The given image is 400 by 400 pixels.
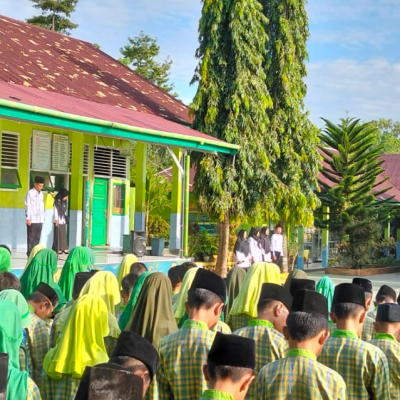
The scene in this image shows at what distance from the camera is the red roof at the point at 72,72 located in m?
14.2

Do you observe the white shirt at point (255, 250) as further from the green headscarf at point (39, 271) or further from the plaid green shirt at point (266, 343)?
the plaid green shirt at point (266, 343)

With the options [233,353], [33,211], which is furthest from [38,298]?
[33,211]

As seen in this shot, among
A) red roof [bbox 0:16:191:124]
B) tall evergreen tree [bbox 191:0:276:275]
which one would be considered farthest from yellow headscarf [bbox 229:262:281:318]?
tall evergreen tree [bbox 191:0:276:275]

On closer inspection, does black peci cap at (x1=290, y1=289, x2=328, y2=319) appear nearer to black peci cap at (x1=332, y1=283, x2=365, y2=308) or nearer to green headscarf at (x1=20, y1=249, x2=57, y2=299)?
black peci cap at (x1=332, y1=283, x2=365, y2=308)

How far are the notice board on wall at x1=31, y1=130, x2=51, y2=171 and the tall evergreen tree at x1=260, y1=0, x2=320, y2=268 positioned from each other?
5507mm

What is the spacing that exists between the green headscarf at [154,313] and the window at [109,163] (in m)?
11.7

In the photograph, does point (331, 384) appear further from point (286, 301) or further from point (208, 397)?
point (286, 301)

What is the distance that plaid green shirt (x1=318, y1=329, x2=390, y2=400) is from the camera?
3.67 metres

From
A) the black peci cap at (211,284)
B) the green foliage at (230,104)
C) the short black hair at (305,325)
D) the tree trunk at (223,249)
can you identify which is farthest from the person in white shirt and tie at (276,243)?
the short black hair at (305,325)

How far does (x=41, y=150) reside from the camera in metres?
14.6

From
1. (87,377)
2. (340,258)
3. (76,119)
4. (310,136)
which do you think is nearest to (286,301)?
(87,377)

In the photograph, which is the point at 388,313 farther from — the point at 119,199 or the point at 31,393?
the point at 119,199

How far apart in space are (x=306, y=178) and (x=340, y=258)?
5.65 m

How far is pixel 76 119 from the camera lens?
1086 cm
